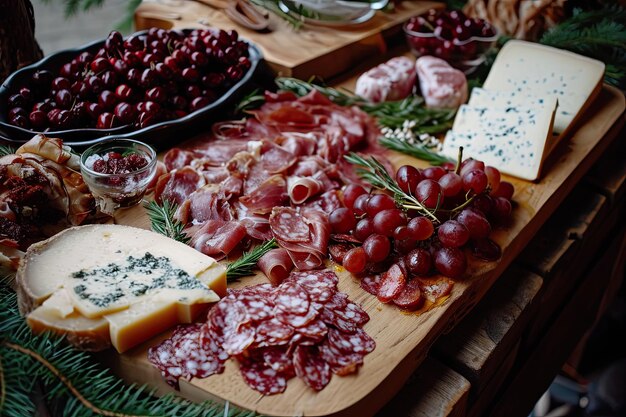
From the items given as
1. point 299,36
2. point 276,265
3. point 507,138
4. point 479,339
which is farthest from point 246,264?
point 299,36

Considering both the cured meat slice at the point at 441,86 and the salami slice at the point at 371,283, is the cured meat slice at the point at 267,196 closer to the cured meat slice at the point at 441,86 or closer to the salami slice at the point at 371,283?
the salami slice at the point at 371,283

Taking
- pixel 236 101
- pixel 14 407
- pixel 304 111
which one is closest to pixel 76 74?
pixel 236 101

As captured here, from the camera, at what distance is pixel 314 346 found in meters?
1.06

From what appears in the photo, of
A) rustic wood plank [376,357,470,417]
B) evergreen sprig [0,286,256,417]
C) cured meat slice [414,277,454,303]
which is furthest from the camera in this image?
cured meat slice [414,277,454,303]

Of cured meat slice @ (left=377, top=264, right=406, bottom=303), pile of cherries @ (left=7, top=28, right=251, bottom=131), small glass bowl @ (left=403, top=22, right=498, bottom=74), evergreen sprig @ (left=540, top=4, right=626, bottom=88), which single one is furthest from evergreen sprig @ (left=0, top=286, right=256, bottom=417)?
evergreen sprig @ (left=540, top=4, right=626, bottom=88)

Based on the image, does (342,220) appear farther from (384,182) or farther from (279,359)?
(279,359)

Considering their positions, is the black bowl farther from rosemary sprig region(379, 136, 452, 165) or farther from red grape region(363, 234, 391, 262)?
red grape region(363, 234, 391, 262)

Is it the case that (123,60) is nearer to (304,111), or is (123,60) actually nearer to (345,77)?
(304,111)

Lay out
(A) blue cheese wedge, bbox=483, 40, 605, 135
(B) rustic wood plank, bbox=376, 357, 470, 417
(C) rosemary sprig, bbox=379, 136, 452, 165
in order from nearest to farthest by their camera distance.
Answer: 1. (B) rustic wood plank, bbox=376, 357, 470, 417
2. (C) rosemary sprig, bbox=379, 136, 452, 165
3. (A) blue cheese wedge, bbox=483, 40, 605, 135

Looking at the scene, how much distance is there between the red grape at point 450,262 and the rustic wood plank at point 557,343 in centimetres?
50

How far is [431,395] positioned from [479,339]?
204mm

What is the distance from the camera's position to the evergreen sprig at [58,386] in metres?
0.92

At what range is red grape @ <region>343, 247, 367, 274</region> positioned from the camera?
Result: 1258 mm

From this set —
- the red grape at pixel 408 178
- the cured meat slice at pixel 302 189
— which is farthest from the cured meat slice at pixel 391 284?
the cured meat slice at pixel 302 189
